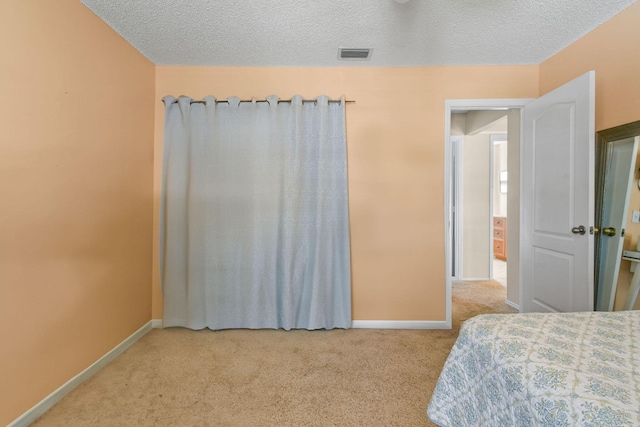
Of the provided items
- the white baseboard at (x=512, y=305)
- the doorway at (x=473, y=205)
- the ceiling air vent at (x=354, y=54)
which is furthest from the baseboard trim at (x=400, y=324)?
the ceiling air vent at (x=354, y=54)

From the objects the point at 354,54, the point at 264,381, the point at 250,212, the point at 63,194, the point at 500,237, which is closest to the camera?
the point at 63,194

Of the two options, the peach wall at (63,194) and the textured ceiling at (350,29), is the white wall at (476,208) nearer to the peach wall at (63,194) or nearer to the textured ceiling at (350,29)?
the textured ceiling at (350,29)

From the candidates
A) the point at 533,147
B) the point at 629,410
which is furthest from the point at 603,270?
the point at 629,410

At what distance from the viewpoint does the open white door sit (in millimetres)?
1821

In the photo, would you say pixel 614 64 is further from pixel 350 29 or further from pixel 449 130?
pixel 350 29

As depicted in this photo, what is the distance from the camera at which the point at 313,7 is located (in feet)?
5.77

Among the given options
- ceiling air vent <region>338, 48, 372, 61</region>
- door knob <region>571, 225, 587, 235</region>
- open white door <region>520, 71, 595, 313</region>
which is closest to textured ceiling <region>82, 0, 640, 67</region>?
ceiling air vent <region>338, 48, 372, 61</region>

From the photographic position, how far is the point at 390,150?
253 cm

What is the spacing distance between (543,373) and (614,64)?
2277mm

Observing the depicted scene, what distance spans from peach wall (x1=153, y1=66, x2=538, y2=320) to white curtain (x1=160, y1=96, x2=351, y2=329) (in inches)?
6.2

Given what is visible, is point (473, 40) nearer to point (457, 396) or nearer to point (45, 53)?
point (457, 396)

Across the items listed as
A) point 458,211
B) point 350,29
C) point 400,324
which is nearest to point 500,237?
point 458,211

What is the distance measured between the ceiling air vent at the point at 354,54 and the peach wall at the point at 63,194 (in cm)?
173

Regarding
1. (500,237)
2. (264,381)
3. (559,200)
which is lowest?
(264,381)
